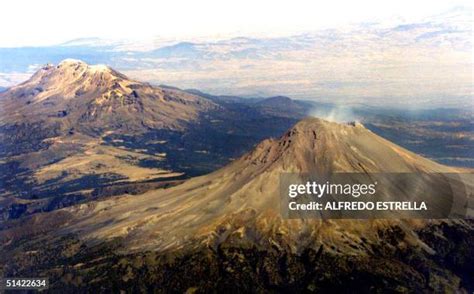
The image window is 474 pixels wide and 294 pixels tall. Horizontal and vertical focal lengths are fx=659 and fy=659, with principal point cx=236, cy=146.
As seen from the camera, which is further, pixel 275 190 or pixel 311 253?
pixel 275 190

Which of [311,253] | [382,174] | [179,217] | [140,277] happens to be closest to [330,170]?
[382,174]

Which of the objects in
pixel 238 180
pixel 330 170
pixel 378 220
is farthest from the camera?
pixel 238 180

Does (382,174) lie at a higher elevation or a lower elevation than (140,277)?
higher

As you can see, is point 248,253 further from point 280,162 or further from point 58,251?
point 58,251

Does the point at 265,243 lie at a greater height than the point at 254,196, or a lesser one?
lesser

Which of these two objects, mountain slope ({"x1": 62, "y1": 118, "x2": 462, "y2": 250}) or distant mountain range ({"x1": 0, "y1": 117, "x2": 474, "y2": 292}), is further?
mountain slope ({"x1": 62, "y1": 118, "x2": 462, "y2": 250})

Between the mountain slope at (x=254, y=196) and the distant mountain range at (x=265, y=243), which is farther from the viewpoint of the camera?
the mountain slope at (x=254, y=196)

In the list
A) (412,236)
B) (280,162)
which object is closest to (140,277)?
(280,162)

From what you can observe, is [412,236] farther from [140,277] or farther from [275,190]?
[140,277]

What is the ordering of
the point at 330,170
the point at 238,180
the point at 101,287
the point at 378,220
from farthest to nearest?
the point at 238,180, the point at 330,170, the point at 378,220, the point at 101,287

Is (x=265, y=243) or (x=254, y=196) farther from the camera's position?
(x=254, y=196)
